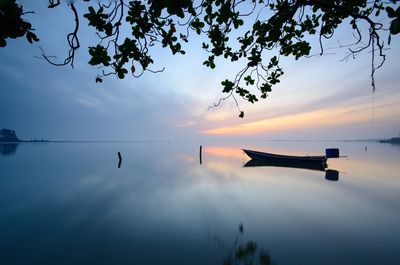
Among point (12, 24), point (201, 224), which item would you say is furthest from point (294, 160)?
point (12, 24)

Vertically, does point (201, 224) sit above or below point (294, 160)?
below

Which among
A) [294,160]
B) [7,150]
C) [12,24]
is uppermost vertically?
[12,24]

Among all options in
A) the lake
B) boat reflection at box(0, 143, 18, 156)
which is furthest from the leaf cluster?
boat reflection at box(0, 143, 18, 156)

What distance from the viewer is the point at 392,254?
768 cm

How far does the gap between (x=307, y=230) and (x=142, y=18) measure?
1091cm

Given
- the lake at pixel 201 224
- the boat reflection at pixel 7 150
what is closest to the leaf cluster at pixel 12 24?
the lake at pixel 201 224

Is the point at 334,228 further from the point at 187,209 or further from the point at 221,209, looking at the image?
the point at 187,209

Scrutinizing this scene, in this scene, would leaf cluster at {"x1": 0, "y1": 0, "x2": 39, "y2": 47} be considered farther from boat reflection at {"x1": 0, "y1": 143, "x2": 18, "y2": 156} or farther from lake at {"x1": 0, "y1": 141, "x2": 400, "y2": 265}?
boat reflection at {"x1": 0, "y1": 143, "x2": 18, "y2": 156}

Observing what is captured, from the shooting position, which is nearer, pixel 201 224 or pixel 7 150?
pixel 201 224

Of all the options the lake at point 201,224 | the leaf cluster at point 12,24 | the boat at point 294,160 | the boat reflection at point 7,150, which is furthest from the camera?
the boat reflection at point 7,150

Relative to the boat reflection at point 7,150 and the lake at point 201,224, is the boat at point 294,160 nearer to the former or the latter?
the lake at point 201,224

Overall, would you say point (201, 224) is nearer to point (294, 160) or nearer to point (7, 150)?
point (294, 160)

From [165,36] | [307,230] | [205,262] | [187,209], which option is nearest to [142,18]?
[165,36]

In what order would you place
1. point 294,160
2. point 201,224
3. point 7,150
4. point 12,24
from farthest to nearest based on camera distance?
point 7,150, point 294,160, point 201,224, point 12,24
